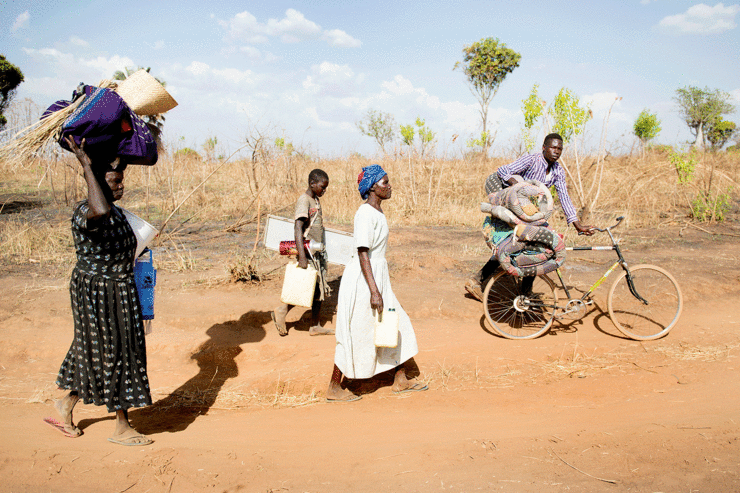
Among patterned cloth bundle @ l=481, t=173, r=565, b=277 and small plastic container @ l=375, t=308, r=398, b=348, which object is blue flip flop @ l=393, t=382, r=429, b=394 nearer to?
small plastic container @ l=375, t=308, r=398, b=348

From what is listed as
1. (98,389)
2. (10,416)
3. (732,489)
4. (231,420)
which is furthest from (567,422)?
(10,416)

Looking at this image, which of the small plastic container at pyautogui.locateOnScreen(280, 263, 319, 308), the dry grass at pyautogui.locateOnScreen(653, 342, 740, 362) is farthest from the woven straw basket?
the dry grass at pyautogui.locateOnScreen(653, 342, 740, 362)

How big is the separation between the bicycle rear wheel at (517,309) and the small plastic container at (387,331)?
73.8 inches

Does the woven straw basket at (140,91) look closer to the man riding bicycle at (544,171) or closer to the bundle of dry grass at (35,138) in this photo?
the bundle of dry grass at (35,138)

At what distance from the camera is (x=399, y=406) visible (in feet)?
12.7

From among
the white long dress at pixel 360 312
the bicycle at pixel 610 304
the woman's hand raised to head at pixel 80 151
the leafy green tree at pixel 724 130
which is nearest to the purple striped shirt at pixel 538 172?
the bicycle at pixel 610 304

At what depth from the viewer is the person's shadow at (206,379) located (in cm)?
375

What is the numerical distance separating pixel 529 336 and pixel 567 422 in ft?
5.91

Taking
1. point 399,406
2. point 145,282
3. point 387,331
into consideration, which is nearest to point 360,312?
point 387,331

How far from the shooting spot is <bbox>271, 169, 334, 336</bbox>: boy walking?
502 cm

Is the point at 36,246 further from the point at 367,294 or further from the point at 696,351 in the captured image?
the point at 696,351

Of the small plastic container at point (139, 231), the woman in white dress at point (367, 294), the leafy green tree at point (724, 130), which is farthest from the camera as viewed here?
the leafy green tree at point (724, 130)

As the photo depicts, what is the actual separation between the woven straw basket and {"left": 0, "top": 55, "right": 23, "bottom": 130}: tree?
1607cm

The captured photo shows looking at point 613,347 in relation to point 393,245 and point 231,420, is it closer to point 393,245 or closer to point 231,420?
point 231,420
